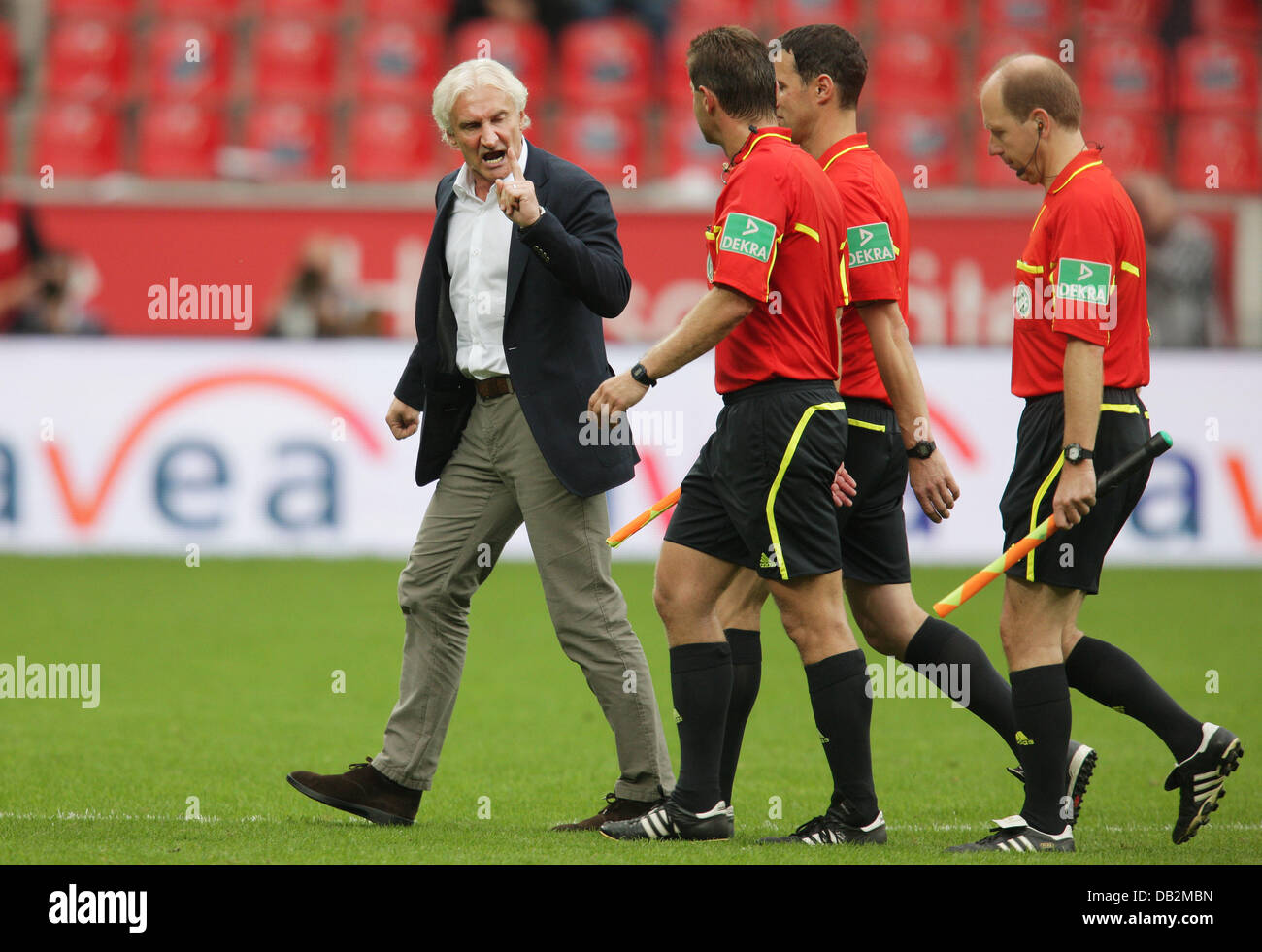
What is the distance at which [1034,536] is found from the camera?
14.2 feet

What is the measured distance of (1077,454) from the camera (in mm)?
4246

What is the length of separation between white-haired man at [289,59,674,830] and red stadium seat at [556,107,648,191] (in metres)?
10.4

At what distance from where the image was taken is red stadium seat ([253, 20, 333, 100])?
52.3ft

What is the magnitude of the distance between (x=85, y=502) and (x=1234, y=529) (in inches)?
316

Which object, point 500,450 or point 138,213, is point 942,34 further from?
point 500,450

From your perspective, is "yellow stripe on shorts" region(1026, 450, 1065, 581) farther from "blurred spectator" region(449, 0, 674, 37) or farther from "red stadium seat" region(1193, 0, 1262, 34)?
"red stadium seat" region(1193, 0, 1262, 34)

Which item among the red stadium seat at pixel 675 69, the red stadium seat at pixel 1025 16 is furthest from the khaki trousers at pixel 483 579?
the red stadium seat at pixel 1025 16

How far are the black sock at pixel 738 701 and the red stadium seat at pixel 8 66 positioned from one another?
13.2 meters

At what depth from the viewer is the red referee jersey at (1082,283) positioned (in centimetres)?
423

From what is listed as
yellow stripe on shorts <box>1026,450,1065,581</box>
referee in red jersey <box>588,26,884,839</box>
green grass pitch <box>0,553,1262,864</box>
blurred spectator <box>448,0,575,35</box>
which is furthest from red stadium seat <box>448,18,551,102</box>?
yellow stripe on shorts <box>1026,450,1065,581</box>

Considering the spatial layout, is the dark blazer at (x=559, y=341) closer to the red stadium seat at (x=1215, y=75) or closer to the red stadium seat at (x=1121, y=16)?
the red stadium seat at (x=1215, y=75)

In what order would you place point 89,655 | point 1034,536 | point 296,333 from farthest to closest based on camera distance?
1. point 296,333
2. point 89,655
3. point 1034,536

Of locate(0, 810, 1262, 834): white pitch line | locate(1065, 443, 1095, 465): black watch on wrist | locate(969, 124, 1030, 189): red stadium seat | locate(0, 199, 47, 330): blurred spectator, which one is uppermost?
locate(969, 124, 1030, 189): red stadium seat
